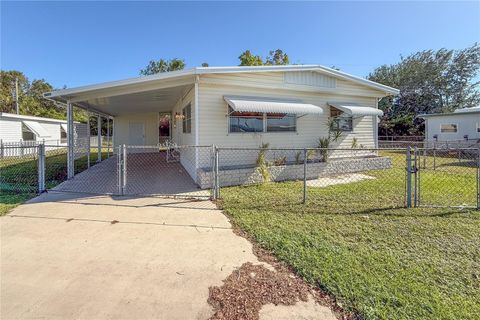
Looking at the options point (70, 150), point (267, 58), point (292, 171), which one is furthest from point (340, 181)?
point (267, 58)

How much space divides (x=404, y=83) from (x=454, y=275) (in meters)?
36.4

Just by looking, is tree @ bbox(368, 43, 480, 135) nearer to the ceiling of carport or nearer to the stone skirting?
the stone skirting

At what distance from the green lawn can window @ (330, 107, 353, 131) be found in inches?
168

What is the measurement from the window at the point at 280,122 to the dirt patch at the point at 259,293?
658cm

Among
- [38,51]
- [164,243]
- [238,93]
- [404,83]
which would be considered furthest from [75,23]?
[404,83]

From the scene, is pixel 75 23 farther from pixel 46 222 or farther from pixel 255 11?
pixel 46 222

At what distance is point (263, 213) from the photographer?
506 cm

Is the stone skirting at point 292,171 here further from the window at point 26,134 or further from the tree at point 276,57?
the tree at point 276,57

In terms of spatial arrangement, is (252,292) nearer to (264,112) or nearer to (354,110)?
(264,112)

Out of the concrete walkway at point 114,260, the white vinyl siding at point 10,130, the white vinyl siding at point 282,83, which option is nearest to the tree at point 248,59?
the white vinyl siding at point 282,83

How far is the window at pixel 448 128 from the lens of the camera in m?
19.9

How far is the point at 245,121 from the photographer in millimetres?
8727

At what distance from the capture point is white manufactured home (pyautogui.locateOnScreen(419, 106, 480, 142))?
1858cm

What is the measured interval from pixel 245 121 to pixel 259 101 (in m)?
0.85
